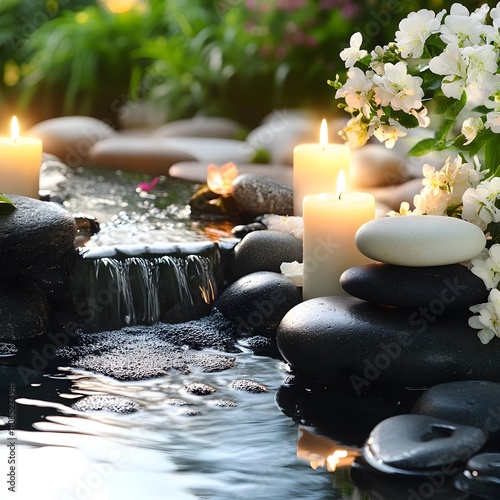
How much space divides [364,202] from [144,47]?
5.38 metres

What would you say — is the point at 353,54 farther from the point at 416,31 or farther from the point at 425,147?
the point at 425,147

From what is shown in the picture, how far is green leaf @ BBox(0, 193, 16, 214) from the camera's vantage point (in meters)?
3.32

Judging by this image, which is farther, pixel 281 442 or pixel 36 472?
pixel 281 442

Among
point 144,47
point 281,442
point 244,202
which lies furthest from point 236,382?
point 144,47

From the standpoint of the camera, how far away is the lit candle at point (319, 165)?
3.87 m

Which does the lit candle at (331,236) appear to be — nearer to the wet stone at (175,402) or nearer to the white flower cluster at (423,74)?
the white flower cluster at (423,74)

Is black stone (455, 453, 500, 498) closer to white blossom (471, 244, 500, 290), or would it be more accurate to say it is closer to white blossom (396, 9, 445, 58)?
white blossom (471, 244, 500, 290)

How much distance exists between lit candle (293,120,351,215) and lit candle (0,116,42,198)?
3.42 feet

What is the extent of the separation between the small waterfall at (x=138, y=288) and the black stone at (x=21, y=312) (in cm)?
17

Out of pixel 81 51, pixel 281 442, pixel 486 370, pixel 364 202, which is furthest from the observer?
pixel 81 51

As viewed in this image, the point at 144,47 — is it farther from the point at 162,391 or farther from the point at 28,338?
the point at 162,391

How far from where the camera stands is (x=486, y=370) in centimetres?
283

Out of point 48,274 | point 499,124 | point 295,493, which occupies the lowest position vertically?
point 295,493

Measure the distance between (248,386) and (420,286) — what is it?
1.89 feet
